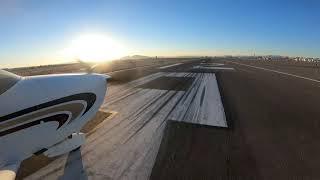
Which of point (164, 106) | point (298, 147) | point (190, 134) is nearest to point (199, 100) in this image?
point (164, 106)

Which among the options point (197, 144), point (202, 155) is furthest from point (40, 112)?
point (197, 144)

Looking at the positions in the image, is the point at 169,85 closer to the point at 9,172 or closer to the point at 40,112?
the point at 40,112

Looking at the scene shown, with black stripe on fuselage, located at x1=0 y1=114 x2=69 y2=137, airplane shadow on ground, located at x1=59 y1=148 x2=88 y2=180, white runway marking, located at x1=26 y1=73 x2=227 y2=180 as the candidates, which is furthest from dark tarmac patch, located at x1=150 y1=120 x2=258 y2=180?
black stripe on fuselage, located at x1=0 y1=114 x2=69 y2=137

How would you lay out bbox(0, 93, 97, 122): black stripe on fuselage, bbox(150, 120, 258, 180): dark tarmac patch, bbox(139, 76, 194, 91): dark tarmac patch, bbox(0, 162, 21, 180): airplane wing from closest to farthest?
bbox(0, 162, 21, 180): airplane wing
bbox(0, 93, 97, 122): black stripe on fuselage
bbox(150, 120, 258, 180): dark tarmac patch
bbox(139, 76, 194, 91): dark tarmac patch

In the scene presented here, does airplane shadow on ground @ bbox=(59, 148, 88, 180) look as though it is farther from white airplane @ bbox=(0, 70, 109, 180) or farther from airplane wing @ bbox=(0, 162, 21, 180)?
airplane wing @ bbox=(0, 162, 21, 180)

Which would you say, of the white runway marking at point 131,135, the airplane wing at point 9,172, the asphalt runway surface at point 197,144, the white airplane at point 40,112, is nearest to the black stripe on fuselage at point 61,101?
the white airplane at point 40,112

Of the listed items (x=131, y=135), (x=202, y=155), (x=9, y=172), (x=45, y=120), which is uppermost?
(x=45, y=120)
